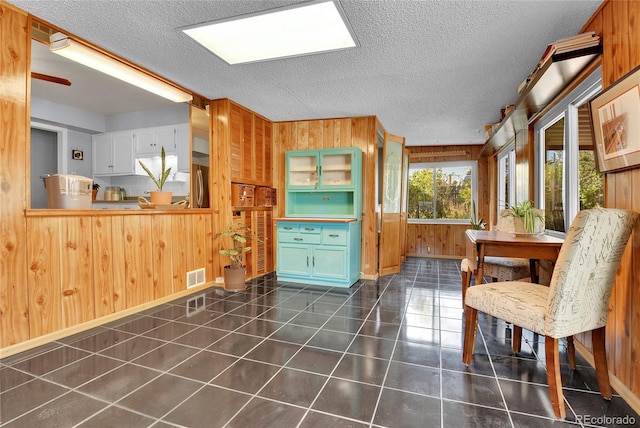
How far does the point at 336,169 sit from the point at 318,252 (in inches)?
50.4

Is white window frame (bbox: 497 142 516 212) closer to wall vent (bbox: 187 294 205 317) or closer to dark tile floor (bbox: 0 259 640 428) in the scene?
dark tile floor (bbox: 0 259 640 428)

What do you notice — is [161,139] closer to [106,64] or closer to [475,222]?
[106,64]

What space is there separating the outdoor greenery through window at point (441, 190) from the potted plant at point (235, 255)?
14.4 feet

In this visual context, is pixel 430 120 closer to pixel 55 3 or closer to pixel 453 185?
pixel 453 185

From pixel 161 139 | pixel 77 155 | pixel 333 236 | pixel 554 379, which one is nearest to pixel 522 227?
pixel 554 379

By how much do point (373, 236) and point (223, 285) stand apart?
2.21 m

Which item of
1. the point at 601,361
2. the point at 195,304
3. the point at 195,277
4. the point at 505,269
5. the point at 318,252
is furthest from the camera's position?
the point at 318,252

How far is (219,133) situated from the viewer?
4.11 meters

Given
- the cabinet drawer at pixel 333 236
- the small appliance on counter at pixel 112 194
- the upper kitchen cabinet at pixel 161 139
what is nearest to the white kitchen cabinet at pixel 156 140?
the upper kitchen cabinet at pixel 161 139

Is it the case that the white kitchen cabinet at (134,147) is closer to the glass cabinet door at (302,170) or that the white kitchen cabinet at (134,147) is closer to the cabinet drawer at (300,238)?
the glass cabinet door at (302,170)

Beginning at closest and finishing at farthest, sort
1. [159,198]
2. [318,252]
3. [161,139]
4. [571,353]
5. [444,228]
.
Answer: [571,353], [159,198], [318,252], [161,139], [444,228]

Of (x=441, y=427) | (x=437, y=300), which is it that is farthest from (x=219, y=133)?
(x=441, y=427)


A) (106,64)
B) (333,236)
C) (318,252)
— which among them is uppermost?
(106,64)

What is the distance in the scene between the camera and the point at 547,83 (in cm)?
255
